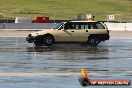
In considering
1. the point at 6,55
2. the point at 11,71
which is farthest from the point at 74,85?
the point at 6,55

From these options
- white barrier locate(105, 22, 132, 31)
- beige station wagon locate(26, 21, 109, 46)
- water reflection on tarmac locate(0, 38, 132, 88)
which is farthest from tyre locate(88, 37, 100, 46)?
white barrier locate(105, 22, 132, 31)

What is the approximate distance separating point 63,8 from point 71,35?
77.0 meters

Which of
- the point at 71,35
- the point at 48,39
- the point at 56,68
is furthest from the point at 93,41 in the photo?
the point at 56,68

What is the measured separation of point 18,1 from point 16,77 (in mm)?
105928

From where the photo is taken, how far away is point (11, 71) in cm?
2173

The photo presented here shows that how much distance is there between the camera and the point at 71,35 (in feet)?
125

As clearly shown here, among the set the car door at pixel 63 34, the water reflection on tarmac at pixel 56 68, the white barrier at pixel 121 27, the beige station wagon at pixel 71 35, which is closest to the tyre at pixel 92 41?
the beige station wagon at pixel 71 35

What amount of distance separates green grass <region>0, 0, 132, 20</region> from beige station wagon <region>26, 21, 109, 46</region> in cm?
5920

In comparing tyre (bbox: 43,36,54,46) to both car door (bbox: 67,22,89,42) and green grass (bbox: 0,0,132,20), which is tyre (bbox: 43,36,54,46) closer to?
car door (bbox: 67,22,89,42)

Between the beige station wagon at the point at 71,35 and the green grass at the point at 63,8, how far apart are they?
59.2 m

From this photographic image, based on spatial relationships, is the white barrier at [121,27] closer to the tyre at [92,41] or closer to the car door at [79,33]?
the tyre at [92,41]

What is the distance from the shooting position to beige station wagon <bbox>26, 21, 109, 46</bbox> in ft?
125

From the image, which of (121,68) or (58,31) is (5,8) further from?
(121,68)

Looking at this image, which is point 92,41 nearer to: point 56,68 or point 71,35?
point 71,35
